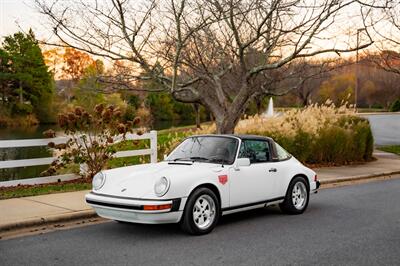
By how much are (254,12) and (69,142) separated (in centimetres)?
639

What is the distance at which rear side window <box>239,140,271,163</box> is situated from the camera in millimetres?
8602

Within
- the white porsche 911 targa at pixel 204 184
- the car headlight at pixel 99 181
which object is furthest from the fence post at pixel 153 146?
the car headlight at pixel 99 181

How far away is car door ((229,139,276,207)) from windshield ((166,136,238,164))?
0.18m

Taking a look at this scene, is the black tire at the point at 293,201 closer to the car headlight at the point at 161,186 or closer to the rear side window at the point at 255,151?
the rear side window at the point at 255,151

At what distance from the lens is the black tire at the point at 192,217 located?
23.9ft

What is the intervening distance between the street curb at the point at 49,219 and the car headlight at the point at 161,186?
211cm

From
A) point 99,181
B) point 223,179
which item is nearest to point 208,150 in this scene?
point 223,179

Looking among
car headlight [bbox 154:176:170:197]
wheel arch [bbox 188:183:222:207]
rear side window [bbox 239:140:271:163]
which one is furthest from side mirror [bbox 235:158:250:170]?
car headlight [bbox 154:176:170:197]

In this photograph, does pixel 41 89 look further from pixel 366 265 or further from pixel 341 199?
pixel 366 265

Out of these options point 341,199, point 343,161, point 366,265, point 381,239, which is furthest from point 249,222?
point 343,161

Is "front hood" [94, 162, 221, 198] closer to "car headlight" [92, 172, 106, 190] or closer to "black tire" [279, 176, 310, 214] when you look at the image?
"car headlight" [92, 172, 106, 190]

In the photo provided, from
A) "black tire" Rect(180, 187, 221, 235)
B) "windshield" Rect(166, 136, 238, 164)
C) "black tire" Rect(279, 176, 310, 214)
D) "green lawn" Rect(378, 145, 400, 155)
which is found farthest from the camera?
"green lawn" Rect(378, 145, 400, 155)

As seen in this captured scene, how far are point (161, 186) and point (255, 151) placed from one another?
7.30ft

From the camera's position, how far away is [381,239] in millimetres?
7426
